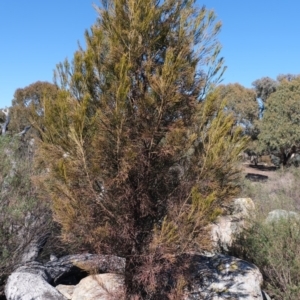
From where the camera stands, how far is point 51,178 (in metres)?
5.27

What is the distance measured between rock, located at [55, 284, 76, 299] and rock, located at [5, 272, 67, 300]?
0.44 metres

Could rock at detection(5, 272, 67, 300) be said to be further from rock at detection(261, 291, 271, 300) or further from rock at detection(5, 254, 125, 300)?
rock at detection(261, 291, 271, 300)

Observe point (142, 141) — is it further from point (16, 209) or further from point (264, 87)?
point (264, 87)

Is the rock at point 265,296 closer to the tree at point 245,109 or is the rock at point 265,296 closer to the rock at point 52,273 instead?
the rock at point 52,273

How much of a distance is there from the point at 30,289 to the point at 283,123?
2314 centimetres

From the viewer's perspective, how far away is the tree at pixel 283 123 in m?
24.9

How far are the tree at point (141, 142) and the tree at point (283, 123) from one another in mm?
21145

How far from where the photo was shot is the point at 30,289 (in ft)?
17.5

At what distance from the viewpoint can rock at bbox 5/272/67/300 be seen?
17.3 feet

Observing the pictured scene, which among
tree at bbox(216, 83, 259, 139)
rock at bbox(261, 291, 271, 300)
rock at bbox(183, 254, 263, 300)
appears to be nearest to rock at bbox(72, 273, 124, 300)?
rock at bbox(183, 254, 263, 300)

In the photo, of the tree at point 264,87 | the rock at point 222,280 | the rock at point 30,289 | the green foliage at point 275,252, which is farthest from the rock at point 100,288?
the tree at point 264,87

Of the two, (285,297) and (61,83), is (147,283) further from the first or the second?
(61,83)

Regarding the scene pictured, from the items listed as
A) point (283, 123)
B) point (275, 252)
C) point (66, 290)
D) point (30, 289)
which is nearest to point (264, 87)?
point (283, 123)

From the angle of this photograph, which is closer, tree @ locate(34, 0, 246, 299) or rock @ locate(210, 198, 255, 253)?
tree @ locate(34, 0, 246, 299)
